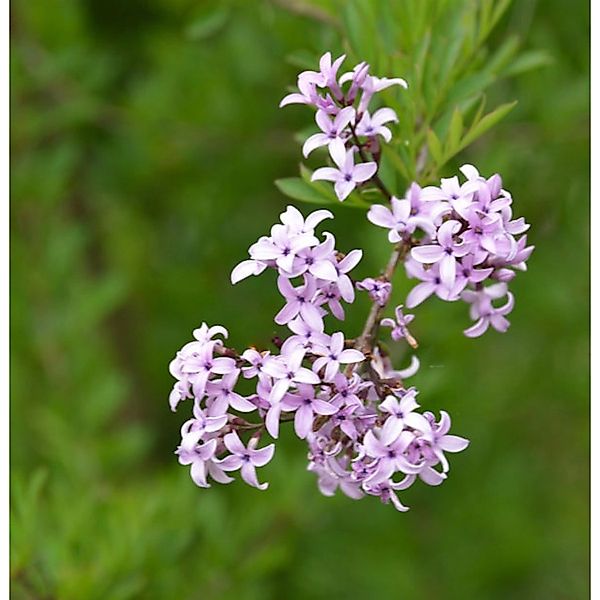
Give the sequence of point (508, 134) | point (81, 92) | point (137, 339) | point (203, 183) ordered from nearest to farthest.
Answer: point (508, 134) → point (81, 92) → point (203, 183) → point (137, 339)

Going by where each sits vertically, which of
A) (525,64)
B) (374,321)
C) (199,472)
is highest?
(525,64)

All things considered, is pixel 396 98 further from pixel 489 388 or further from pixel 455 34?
pixel 489 388

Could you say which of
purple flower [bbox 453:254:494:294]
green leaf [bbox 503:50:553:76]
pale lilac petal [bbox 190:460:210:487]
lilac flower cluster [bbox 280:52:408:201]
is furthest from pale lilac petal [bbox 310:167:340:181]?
green leaf [bbox 503:50:553:76]

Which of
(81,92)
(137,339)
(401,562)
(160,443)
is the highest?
(81,92)

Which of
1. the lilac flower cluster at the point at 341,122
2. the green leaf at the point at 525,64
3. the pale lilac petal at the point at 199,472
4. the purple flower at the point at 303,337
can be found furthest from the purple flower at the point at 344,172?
the green leaf at the point at 525,64

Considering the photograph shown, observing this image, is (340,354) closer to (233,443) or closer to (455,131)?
(233,443)

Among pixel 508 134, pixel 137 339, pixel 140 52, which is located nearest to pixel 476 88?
pixel 508 134

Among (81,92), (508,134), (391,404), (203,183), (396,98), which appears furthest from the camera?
(203,183)

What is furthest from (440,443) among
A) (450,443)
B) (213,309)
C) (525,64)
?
(213,309)
